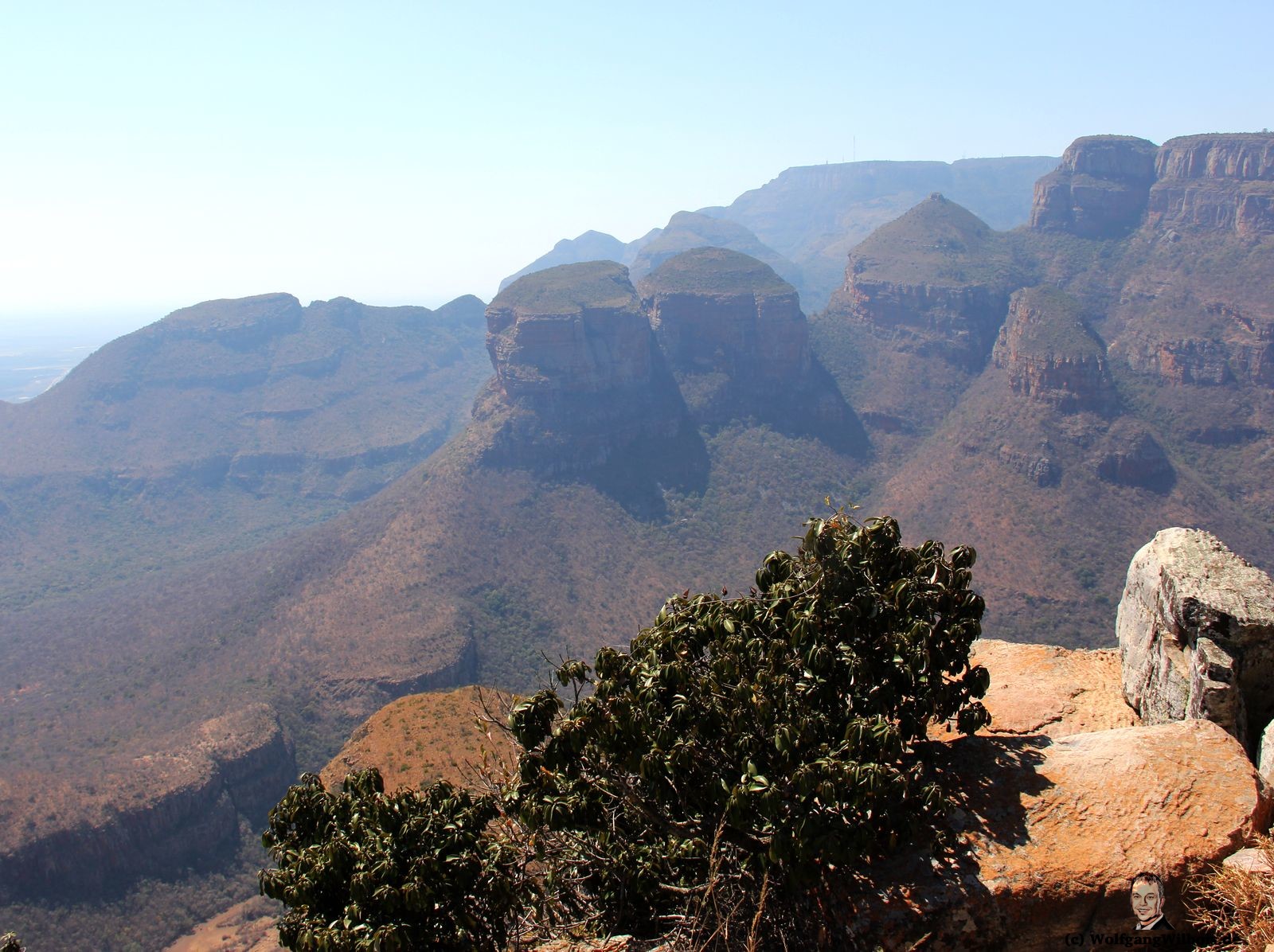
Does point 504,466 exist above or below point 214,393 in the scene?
below

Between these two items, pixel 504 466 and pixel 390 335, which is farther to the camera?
pixel 390 335

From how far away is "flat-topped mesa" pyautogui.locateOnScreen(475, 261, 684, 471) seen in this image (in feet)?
305

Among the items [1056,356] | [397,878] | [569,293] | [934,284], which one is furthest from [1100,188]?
[397,878]

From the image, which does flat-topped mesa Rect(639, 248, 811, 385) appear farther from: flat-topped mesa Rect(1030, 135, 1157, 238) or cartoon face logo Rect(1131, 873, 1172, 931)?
cartoon face logo Rect(1131, 873, 1172, 931)

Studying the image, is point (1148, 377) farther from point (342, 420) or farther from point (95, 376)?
point (95, 376)

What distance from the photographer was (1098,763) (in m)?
10.1

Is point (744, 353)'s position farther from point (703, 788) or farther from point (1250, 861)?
point (1250, 861)

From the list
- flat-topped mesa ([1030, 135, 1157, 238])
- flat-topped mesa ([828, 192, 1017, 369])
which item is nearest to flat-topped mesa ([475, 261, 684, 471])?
flat-topped mesa ([828, 192, 1017, 369])

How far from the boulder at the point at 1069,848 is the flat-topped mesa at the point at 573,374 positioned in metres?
83.0

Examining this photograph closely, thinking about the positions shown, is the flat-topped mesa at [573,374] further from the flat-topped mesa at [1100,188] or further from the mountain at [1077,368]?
the flat-topped mesa at [1100,188]

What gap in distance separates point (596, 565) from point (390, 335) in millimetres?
110970

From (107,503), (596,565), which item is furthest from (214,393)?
(596,565)

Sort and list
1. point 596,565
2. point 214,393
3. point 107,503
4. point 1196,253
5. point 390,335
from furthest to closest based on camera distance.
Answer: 1. point 390,335
2. point 214,393
3. point 107,503
4. point 1196,253
5. point 596,565

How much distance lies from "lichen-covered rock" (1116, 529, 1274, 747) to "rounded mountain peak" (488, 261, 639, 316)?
8452 centimetres
